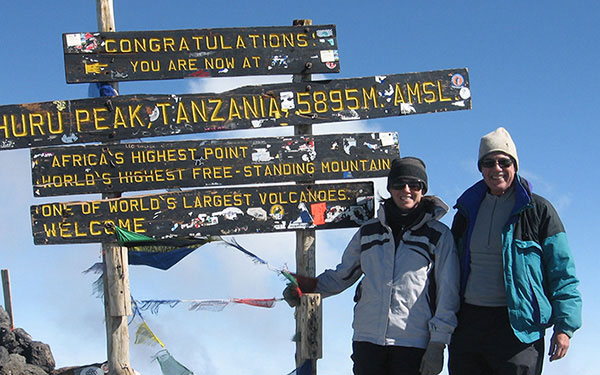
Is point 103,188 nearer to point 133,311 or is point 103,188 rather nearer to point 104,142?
point 104,142

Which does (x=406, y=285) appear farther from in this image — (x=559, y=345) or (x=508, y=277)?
(x=559, y=345)

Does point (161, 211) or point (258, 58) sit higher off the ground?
point (258, 58)

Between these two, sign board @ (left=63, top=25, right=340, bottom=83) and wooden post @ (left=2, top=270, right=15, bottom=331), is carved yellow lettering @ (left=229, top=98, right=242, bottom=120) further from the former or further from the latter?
wooden post @ (left=2, top=270, right=15, bottom=331)

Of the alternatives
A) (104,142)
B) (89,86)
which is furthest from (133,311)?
(89,86)

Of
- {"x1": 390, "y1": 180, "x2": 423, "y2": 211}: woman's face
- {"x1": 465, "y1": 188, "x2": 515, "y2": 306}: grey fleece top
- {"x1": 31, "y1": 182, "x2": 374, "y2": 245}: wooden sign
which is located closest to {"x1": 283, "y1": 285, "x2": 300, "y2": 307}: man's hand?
{"x1": 31, "y1": 182, "x2": 374, "y2": 245}: wooden sign

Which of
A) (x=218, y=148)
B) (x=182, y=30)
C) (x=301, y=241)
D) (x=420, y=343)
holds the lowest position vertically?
(x=420, y=343)

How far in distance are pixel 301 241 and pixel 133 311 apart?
171cm

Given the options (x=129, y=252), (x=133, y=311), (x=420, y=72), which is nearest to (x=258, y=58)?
(x=420, y=72)

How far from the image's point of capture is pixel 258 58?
22.4 ft

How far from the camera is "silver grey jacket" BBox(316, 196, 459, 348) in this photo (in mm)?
4984

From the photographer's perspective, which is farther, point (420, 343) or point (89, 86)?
point (89, 86)

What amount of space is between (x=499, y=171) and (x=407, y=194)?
2.31 ft

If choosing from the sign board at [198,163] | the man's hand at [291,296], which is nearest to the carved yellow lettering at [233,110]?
the sign board at [198,163]

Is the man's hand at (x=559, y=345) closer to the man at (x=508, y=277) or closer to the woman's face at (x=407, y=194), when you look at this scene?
the man at (x=508, y=277)
